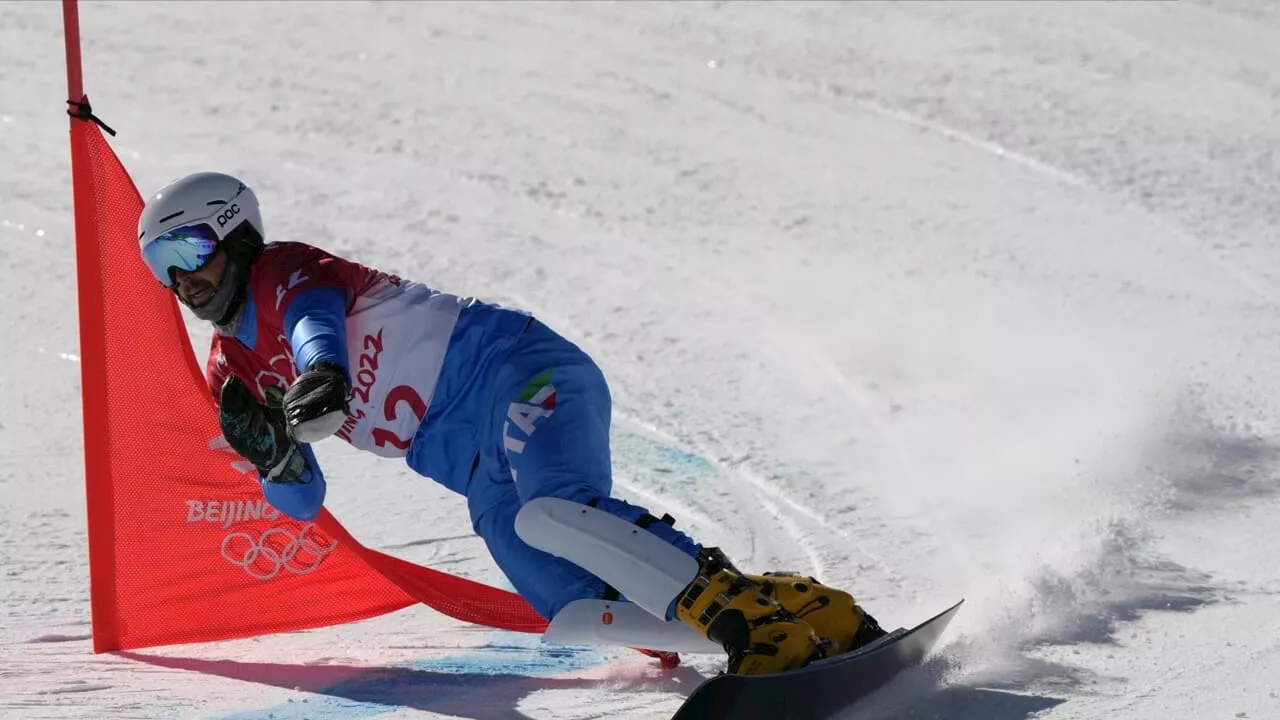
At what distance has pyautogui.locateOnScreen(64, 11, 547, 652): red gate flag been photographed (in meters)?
4.80

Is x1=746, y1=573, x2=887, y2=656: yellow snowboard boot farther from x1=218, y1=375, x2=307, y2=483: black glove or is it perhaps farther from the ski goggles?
the ski goggles

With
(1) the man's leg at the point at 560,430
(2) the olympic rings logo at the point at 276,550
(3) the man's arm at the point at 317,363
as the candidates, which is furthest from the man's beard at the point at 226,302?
(2) the olympic rings logo at the point at 276,550

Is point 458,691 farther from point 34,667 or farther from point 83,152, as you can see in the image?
point 83,152

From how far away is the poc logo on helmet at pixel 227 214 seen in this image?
13.9 feet

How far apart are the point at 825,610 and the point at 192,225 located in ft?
6.63

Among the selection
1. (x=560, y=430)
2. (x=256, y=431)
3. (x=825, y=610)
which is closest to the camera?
(x=256, y=431)

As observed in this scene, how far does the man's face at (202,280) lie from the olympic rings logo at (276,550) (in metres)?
1.02

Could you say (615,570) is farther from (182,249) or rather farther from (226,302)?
(182,249)

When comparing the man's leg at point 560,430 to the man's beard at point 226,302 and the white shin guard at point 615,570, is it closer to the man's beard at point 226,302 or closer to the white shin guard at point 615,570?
the white shin guard at point 615,570

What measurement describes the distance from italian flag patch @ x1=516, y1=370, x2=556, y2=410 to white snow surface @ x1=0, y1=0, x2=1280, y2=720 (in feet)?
2.87

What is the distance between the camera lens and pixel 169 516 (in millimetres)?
4945

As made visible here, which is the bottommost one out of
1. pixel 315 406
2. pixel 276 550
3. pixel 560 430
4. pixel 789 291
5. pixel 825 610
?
pixel 276 550

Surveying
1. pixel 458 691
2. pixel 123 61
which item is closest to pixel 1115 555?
pixel 458 691

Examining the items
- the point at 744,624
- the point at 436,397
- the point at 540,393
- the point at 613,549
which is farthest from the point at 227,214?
the point at 744,624
